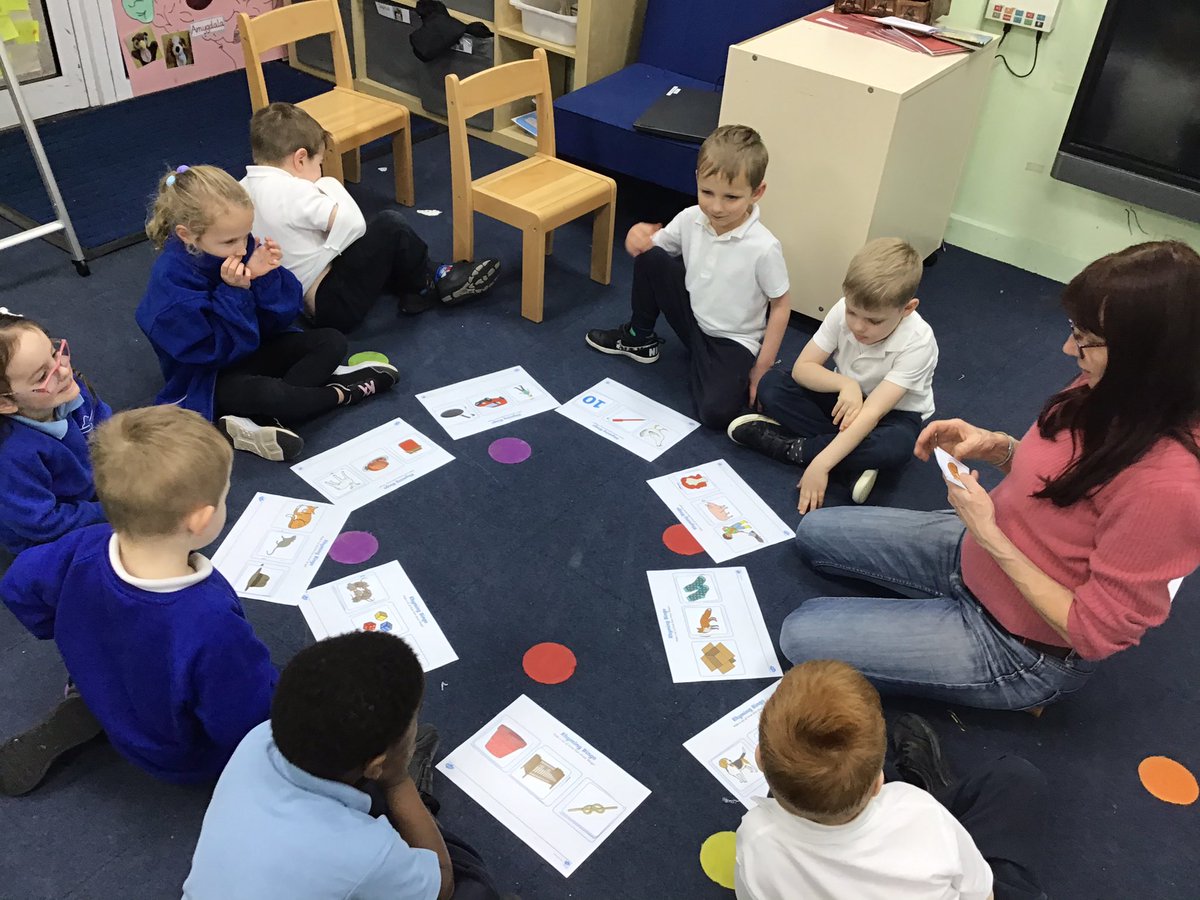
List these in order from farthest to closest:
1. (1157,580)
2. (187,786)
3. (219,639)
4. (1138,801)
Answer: (1138,801) < (187,786) < (1157,580) < (219,639)

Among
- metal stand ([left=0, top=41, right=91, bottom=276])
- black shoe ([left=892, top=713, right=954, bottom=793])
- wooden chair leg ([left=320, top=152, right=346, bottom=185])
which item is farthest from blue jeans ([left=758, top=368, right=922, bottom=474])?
metal stand ([left=0, top=41, right=91, bottom=276])

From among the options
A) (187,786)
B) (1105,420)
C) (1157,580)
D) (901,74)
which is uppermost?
(901,74)

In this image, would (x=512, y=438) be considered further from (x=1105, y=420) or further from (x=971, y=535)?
(x=1105, y=420)

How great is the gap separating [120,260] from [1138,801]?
131 inches

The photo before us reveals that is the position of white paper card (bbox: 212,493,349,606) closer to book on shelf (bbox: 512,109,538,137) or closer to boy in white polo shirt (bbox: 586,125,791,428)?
boy in white polo shirt (bbox: 586,125,791,428)

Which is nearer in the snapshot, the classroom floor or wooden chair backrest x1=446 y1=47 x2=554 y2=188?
the classroom floor

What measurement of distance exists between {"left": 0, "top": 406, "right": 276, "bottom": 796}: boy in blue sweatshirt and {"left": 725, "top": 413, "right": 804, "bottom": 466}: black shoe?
1.49m

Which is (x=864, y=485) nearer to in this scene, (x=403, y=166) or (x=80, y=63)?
(x=403, y=166)

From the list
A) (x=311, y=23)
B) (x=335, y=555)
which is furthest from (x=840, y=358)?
(x=311, y=23)

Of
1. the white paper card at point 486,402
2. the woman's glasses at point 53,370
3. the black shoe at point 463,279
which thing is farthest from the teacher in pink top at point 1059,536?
the woman's glasses at point 53,370

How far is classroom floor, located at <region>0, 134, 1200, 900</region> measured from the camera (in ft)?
5.69

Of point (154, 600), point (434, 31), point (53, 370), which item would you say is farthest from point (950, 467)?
point (434, 31)

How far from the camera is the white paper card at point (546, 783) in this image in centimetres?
175

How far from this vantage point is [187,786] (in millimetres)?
1778
